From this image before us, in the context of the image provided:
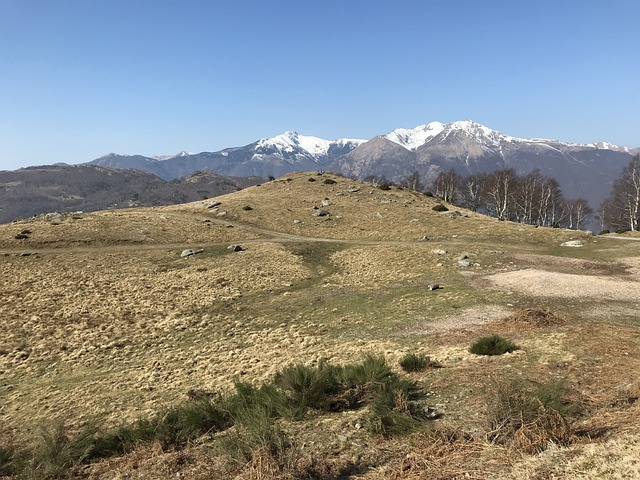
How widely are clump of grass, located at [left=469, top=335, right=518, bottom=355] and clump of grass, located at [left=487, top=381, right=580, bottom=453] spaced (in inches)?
208

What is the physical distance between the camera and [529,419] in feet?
26.9

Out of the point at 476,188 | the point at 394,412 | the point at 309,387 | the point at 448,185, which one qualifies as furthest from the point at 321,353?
the point at 476,188

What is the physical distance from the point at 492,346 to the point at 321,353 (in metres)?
7.61

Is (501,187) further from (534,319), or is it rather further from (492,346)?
(492,346)

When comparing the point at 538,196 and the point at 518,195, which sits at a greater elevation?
the point at 518,195

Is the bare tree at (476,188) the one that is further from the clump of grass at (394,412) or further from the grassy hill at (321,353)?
the clump of grass at (394,412)

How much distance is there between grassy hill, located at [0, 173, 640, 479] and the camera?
8.16 meters

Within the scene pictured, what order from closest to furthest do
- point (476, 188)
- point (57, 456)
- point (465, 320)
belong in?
point (57, 456) < point (465, 320) < point (476, 188)

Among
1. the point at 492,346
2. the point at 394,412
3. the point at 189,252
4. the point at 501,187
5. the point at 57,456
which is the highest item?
the point at 501,187

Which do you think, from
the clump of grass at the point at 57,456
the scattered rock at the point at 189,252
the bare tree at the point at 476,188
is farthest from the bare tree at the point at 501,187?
the clump of grass at the point at 57,456

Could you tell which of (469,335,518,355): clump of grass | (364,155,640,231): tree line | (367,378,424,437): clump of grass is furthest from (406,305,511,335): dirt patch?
(364,155,640,231): tree line

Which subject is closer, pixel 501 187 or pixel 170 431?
pixel 170 431

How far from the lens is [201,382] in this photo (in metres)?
16.3

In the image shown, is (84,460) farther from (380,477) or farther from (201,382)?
(380,477)
